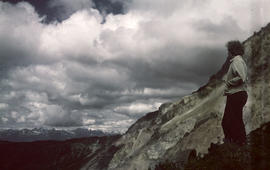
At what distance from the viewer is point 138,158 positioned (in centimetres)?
9719

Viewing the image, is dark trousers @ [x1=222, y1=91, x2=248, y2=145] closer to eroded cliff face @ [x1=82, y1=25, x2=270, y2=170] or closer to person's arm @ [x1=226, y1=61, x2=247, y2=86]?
person's arm @ [x1=226, y1=61, x2=247, y2=86]

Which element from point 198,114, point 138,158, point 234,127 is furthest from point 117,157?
point 234,127

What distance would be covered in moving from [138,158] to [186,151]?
92.1 feet

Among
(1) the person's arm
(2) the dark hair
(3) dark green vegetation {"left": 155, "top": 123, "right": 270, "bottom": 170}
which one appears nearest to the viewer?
(3) dark green vegetation {"left": 155, "top": 123, "right": 270, "bottom": 170}

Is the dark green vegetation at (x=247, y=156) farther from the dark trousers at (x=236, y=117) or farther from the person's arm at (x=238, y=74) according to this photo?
the person's arm at (x=238, y=74)

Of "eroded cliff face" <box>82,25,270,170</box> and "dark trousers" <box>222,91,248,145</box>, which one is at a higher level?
"eroded cliff face" <box>82,25,270,170</box>

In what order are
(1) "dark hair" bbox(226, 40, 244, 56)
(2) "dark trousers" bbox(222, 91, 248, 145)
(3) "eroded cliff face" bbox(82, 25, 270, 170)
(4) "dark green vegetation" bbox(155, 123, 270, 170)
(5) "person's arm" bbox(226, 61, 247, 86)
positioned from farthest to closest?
(3) "eroded cliff face" bbox(82, 25, 270, 170) → (1) "dark hair" bbox(226, 40, 244, 56) → (2) "dark trousers" bbox(222, 91, 248, 145) → (5) "person's arm" bbox(226, 61, 247, 86) → (4) "dark green vegetation" bbox(155, 123, 270, 170)

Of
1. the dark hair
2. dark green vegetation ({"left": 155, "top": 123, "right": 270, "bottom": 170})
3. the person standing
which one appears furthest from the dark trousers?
the dark hair

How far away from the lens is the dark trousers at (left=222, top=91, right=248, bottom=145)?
9.45 m

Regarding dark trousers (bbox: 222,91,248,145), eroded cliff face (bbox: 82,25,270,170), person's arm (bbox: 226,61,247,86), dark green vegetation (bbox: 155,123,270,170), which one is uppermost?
eroded cliff face (bbox: 82,25,270,170)

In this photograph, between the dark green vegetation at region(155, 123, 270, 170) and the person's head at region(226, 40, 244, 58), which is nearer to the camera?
the dark green vegetation at region(155, 123, 270, 170)

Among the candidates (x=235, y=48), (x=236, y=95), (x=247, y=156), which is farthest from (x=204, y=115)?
(x=247, y=156)

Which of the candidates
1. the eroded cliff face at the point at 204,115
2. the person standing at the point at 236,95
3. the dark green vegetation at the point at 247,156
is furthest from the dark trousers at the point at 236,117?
the eroded cliff face at the point at 204,115

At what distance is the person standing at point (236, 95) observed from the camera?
939 cm
